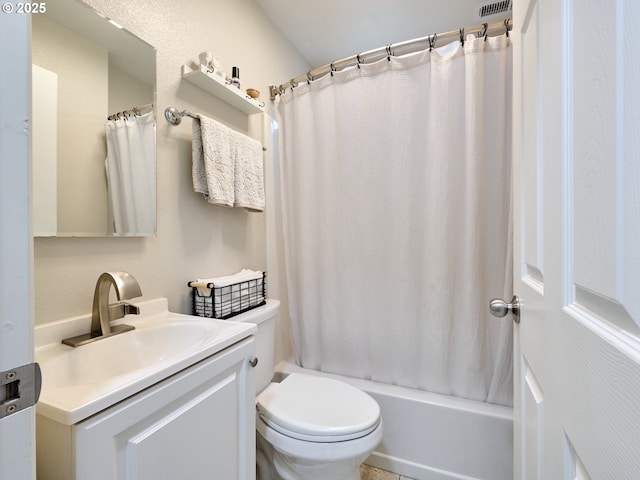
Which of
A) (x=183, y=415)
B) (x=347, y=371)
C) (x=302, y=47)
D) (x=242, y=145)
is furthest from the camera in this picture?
(x=302, y=47)

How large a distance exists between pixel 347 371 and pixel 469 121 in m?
1.42

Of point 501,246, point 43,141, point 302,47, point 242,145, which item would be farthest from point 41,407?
point 302,47

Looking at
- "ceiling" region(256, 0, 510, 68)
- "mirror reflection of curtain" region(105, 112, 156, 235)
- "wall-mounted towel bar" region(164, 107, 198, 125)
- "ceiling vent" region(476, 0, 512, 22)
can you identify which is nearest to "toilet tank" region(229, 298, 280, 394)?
"mirror reflection of curtain" region(105, 112, 156, 235)

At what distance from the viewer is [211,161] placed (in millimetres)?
1238

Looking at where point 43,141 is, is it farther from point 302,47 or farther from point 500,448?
point 500,448

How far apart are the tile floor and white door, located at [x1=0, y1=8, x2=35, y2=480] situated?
4.94 ft

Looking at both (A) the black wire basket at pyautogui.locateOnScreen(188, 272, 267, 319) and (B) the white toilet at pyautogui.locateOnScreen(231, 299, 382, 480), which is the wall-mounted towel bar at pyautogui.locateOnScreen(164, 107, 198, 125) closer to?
(A) the black wire basket at pyautogui.locateOnScreen(188, 272, 267, 319)

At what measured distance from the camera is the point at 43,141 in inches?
32.1

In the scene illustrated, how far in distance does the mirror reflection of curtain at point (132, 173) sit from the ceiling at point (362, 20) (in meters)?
1.17

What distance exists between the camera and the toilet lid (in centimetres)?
103

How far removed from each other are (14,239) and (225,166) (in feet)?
3.35

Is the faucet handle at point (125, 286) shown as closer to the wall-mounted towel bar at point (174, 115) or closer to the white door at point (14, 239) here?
the white door at point (14, 239)

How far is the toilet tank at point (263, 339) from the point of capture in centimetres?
128

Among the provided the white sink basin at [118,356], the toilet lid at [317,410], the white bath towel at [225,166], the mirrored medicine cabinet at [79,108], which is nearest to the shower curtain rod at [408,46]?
the white bath towel at [225,166]
